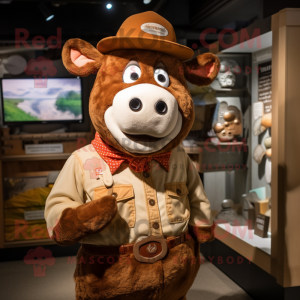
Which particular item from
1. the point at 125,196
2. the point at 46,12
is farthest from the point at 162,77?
the point at 46,12

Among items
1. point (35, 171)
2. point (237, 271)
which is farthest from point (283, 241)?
point (35, 171)

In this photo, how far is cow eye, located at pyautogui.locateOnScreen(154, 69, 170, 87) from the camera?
1414 mm

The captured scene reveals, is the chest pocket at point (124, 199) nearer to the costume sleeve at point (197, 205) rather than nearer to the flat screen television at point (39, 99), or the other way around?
the costume sleeve at point (197, 205)

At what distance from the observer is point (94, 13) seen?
2988mm

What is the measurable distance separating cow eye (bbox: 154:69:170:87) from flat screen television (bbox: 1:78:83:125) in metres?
2.00

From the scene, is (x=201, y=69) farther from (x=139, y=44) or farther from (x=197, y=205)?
(x=197, y=205)

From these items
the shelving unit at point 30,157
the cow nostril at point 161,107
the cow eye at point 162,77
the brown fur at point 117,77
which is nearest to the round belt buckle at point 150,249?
the brown fur at point 117,77

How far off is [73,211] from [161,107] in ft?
1.67

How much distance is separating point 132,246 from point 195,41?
96.8 inches

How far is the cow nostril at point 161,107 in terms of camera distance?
4.25 feet

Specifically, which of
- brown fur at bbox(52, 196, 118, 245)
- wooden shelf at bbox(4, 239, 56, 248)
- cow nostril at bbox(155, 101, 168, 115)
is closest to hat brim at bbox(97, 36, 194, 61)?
cow nostril at bbox(155, 101, 168, 115)

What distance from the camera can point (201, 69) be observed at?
161 centimetres

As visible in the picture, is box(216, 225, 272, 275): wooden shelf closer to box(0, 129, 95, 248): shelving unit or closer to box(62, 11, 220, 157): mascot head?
box(62, 11, 220, 157): mascot head

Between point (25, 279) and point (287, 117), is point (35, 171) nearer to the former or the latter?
point (25, 279)
